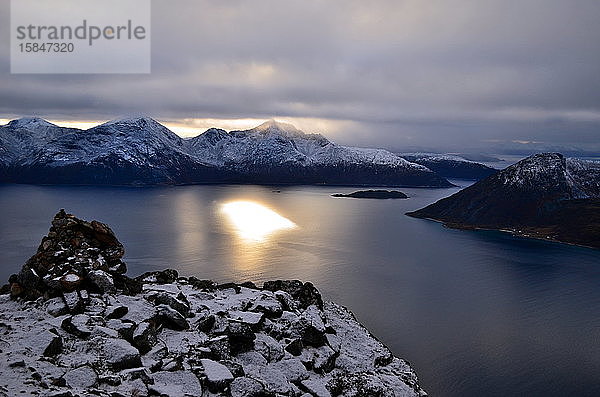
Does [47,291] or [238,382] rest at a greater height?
[47,291]

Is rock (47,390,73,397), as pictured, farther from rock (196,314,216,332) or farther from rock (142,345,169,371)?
rock (196,314,216,332)

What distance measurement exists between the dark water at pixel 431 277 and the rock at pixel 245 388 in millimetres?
22015

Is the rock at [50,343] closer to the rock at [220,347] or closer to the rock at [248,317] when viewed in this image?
the rock at [220,347]

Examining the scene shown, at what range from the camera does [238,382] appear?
25969 mm

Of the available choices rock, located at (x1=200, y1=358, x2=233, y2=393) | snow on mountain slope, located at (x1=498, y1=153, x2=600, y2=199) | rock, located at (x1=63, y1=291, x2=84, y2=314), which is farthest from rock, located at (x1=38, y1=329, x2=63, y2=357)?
snow on mountain slope, located at (x1=498, y1=153, x2=600, y2=199)

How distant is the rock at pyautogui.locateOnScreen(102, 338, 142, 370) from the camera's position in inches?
964

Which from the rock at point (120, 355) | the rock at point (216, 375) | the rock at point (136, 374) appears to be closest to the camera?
the rock at point (136, 374)

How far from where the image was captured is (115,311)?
29.5 metres

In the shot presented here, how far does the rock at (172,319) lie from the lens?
100ft

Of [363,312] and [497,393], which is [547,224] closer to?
[363,312]

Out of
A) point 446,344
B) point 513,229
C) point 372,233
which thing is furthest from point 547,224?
point 446,344

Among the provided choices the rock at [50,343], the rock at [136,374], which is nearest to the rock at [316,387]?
the rock at [136,374]

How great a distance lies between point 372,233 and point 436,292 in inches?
2522

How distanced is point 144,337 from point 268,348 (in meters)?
9.08
